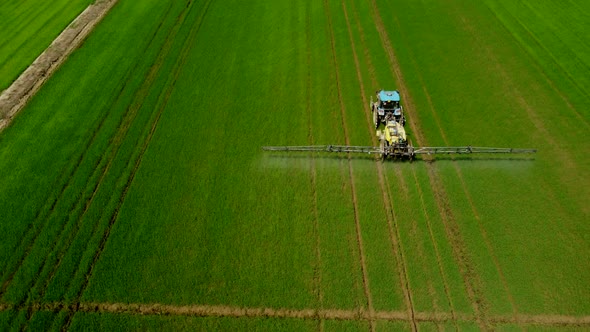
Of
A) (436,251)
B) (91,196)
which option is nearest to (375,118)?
(436,251)

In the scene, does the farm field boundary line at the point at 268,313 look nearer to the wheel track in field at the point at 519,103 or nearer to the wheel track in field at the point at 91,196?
the wheel track in field at the point at 91,196

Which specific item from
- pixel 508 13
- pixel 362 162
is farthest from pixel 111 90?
pixel 508 13

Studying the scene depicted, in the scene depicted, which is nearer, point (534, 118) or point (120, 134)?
point (120, 134)

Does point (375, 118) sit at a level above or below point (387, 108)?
below

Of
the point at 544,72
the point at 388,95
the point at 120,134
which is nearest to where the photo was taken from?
the point at 388,95

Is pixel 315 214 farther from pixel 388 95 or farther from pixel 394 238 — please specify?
pixel 388 95

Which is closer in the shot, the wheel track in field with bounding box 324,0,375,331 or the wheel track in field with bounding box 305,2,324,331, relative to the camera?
the wheel track in field with bounding box 324,0,375,331

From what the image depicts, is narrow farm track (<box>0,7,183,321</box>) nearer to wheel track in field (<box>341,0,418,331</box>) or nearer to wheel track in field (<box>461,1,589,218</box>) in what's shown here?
wheel track in field (<box>341,0,418,331</box>)

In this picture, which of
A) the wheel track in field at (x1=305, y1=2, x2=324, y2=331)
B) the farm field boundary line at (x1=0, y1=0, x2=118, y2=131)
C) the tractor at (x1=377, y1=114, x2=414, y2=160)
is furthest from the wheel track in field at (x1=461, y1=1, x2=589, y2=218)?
the farm field boundary line at (x1=0, y1=0, x2=118, y2=131)
